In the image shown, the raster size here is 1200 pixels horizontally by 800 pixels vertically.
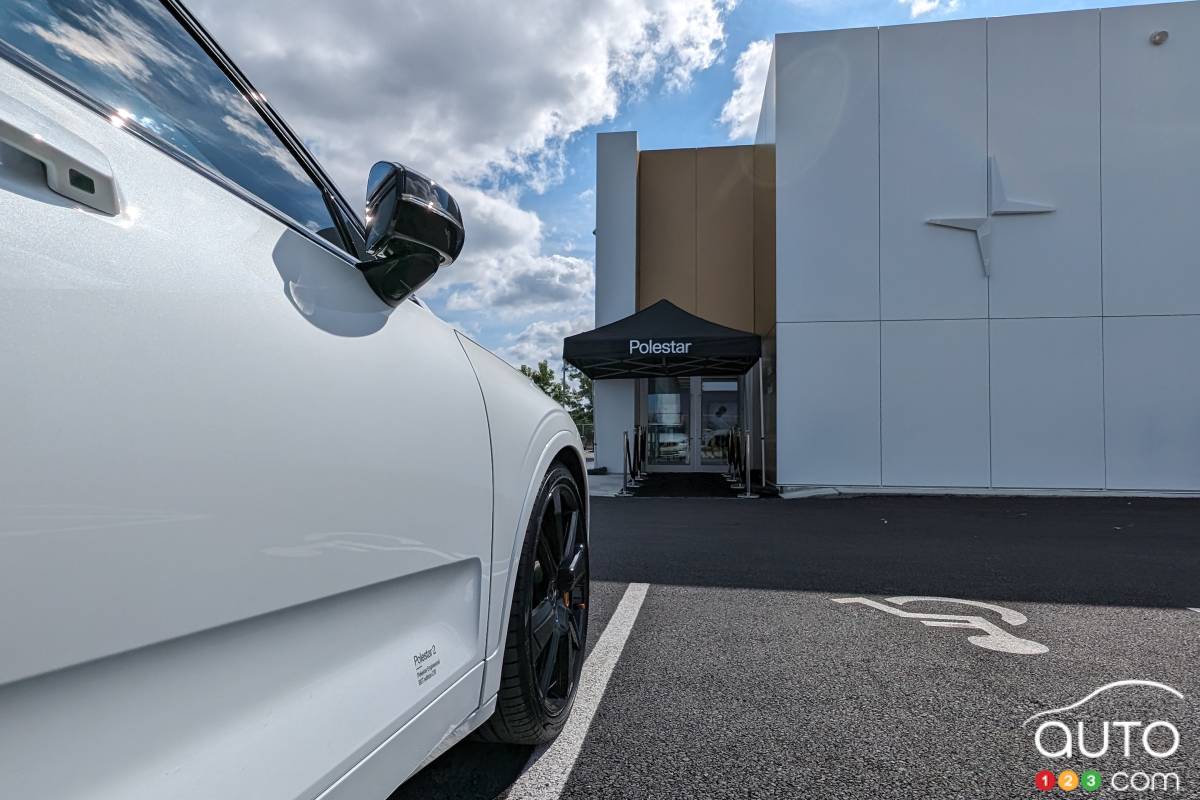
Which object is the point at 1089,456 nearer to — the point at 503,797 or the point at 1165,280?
the point at 1165,280

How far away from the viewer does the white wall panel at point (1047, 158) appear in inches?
398

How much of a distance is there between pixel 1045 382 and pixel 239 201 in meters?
11.7

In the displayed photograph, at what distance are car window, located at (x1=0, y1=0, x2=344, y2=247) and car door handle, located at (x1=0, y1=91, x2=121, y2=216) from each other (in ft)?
0.50

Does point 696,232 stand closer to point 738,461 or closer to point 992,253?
point 738,461

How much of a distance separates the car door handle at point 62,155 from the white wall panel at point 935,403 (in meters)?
10.9

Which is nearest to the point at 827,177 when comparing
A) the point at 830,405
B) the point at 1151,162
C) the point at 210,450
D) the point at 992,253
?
the point at 992,253

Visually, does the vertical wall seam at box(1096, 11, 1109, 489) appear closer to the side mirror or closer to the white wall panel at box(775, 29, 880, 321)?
the white wall panel at box(775, 29, 880, 321)

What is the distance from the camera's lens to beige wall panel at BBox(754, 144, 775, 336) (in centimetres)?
1238

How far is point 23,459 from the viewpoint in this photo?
601 mm

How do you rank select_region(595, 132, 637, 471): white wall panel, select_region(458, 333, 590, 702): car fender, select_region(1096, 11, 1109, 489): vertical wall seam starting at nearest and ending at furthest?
1. select_region(458, 333, 590, 702): car fender
2. select_region(1096, 11, 1109, 489): vertical wall seam
3. select_region(595, 132, 637, 471): white wall panel

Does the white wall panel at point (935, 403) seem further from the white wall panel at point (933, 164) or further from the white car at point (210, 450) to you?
the white car at point (210, 450)

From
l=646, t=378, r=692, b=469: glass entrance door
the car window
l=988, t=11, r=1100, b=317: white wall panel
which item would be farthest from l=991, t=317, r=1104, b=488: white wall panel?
the car window

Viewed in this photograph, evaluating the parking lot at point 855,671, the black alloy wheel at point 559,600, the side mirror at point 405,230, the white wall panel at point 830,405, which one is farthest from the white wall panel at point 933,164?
the side mirror at point 405,230

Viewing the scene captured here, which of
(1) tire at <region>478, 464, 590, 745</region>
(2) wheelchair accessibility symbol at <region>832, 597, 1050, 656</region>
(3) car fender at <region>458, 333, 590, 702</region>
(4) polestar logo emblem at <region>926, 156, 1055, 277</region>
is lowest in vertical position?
(2) wheelchair accessibility symbol at <region>832, 597, 1050, 656</region>
